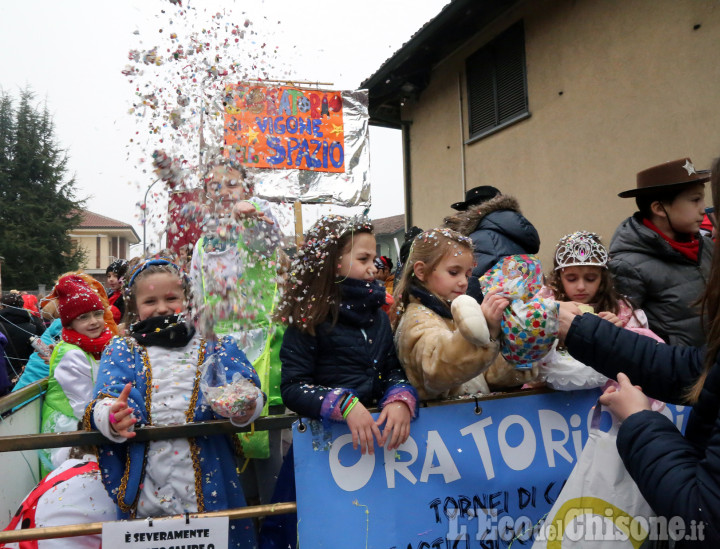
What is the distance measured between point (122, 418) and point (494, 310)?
1330 millimetres

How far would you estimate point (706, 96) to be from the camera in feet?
16.9

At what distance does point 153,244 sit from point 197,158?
39 centimetres

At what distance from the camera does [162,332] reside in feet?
7.10

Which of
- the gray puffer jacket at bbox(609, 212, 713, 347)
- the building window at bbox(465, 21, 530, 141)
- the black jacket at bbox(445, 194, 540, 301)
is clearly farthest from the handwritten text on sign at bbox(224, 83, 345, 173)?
the building window at bbox(465, 21, 530, 141)

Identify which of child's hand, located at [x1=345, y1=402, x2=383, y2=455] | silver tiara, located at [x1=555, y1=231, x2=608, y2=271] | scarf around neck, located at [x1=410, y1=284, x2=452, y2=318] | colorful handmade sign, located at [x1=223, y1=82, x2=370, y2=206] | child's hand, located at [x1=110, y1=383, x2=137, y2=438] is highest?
colorful handmade sign, located at [x1=223, y1=82, x2=370, y2=206]

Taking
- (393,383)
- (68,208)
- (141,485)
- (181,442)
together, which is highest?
(68,208)

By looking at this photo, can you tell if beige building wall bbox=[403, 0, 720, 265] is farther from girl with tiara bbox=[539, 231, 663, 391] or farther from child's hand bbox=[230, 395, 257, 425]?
child's hand bbox=[230, 395, 257, 425]

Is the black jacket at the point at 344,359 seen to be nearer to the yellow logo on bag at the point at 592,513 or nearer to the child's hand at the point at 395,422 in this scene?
the child's hand at the point at 395,422

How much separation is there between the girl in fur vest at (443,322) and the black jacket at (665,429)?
0.31 metres

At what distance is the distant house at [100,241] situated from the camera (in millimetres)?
37678

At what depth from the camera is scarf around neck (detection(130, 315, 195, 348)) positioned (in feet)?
7.06

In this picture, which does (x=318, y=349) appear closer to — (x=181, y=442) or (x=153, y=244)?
(x=181, y=442)

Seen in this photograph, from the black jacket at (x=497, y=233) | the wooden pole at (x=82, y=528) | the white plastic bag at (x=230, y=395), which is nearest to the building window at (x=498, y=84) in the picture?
the black jacket at (x=497, y=233)

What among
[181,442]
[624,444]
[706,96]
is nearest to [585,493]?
[624,444]
